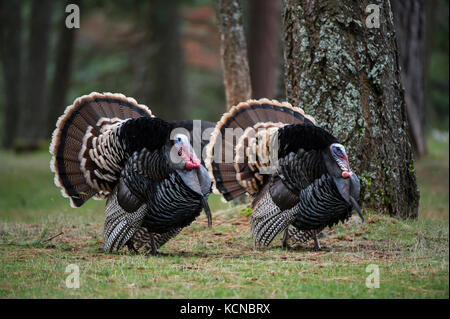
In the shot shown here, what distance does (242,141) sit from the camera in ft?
18.6

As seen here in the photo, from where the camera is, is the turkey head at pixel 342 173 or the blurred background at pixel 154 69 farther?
the blurred background at pixel 154 69

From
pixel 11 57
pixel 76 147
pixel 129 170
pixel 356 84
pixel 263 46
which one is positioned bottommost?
pixel 129 170

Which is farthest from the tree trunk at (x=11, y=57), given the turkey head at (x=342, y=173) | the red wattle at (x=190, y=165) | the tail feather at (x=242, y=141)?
the turkey head at (x=342, y=173)

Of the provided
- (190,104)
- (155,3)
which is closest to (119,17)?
(155,3)

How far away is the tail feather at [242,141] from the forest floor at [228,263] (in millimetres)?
635

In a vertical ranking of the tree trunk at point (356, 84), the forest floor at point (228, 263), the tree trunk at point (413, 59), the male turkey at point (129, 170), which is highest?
the tree trunk at point (413, 59)

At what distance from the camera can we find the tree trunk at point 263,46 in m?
13.3

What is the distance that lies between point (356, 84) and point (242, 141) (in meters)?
1.44

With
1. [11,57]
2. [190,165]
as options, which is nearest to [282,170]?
[190,165]

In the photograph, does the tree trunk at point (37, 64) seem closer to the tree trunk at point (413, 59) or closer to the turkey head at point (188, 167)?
the tree trunk at point (413, 59)

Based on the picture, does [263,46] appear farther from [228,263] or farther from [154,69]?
[228,263]

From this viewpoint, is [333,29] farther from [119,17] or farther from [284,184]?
[119,17]

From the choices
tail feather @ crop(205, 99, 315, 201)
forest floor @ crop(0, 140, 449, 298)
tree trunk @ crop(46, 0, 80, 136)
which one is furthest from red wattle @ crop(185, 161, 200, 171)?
tree trunk @ crop(46, 0, 80, 136)

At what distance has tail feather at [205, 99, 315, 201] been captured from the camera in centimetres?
568
